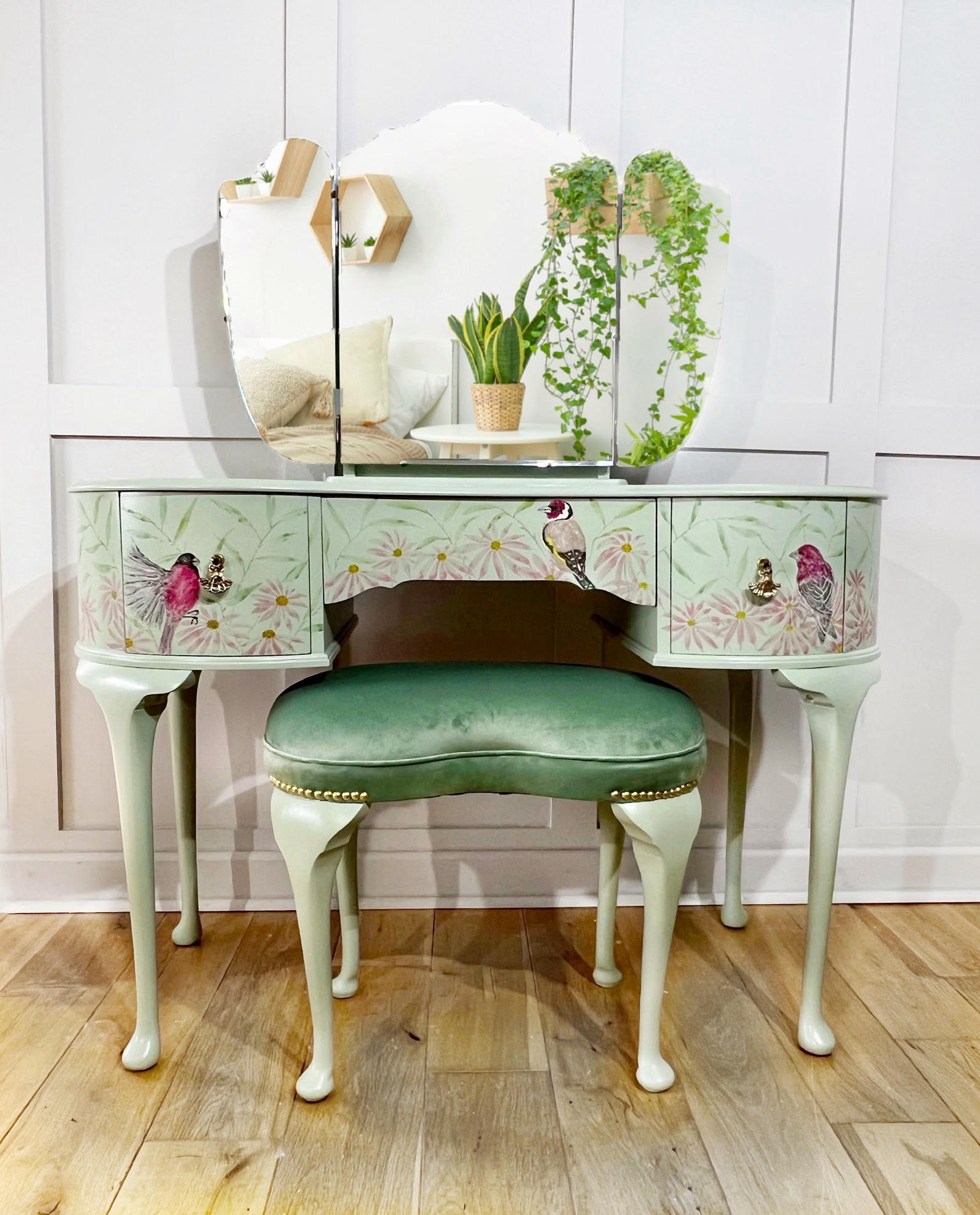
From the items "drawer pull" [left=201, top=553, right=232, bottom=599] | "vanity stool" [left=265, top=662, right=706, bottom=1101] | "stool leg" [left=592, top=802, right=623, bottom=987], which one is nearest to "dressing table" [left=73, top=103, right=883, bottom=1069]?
"drawer pull" [left=201, top=553, right=232, bottom=599]

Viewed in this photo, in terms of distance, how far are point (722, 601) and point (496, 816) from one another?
31.0 inches

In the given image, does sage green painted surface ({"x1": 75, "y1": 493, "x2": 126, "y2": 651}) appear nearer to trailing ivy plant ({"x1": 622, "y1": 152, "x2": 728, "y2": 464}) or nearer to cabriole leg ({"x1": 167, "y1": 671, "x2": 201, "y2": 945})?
cabriole leg ({"x1": 167, "y1": 671, "x2": 201, "y2": 945})

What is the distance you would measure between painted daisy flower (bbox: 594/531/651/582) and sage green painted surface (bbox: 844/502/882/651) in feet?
0.94

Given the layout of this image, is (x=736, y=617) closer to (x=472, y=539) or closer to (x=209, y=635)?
(x=472, y=539)

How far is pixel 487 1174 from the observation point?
1065 millimetres

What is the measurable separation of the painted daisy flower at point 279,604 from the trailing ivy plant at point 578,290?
0.64 m

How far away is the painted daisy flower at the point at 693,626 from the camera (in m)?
1.22

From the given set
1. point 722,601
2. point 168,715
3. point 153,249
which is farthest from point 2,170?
point 722,601

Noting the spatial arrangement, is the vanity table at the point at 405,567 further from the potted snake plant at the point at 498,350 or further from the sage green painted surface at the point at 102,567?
the potted snake plant at the point at 498,350

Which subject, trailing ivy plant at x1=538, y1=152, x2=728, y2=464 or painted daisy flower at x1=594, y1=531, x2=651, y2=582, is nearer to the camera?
painted daisy flower at x1=594, y1=531, x2=651, y2=582

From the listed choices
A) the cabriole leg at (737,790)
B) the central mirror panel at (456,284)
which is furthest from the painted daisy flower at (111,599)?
the cabriole leg at (737,790)

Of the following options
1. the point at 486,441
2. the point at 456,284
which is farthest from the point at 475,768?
the point at 456,284

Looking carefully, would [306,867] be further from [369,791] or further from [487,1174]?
[487,1174]

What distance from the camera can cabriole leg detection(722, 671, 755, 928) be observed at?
1.69 metres
